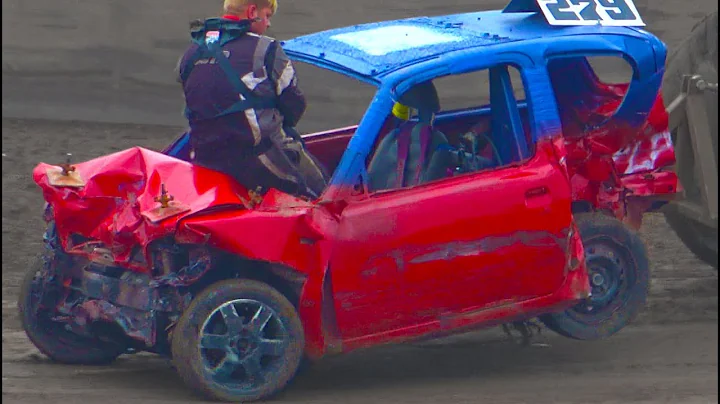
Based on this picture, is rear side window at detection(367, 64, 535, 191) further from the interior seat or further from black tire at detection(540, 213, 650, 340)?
black tire at detection(540, 213, 650, 340)

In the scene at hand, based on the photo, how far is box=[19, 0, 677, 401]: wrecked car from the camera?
741 cm

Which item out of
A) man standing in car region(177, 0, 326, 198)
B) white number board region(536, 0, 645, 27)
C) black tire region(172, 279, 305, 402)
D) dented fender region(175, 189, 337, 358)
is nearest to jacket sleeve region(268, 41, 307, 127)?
man standing in car region(177, 0, 326, 198)

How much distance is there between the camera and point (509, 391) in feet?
25.8

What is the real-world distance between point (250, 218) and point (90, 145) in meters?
6.52

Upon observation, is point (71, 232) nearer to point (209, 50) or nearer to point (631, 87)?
point (209, 50)

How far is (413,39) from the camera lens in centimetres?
812

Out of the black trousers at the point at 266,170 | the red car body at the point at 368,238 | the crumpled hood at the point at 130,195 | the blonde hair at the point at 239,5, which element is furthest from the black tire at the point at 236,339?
the blonde hair at the point at 239,5

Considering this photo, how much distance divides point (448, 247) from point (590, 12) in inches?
62.9

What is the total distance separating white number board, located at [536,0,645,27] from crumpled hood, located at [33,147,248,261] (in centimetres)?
189

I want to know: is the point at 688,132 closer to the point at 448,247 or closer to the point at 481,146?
the point at 481,146

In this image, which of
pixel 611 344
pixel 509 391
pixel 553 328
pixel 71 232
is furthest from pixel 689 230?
pixel 71 232

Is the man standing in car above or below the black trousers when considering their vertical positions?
above

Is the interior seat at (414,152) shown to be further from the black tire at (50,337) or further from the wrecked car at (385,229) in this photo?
the black tire at (50,337)

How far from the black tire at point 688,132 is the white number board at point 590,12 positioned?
1.45m
